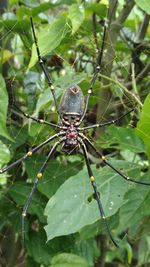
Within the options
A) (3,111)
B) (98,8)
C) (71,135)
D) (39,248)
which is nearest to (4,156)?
(3,111)

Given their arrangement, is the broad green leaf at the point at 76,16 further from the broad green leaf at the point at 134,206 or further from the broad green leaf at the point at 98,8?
the broad green leaf at the point at 134,206

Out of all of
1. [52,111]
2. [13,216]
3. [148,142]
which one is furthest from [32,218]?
[148,142]

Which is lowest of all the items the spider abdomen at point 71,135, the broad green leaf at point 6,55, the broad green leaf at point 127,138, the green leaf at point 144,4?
the broad green leaf at point 127,138

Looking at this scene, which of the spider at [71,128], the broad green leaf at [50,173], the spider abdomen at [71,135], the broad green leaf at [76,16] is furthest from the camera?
the broad green leaf at [50,173]

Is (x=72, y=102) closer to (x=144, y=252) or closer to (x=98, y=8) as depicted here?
(x=98, y=8)

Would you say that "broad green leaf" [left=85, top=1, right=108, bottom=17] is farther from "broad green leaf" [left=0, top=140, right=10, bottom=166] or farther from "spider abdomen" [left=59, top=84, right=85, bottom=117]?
"broad green leaf" [left=0, top=140, right=10, bottom=166]

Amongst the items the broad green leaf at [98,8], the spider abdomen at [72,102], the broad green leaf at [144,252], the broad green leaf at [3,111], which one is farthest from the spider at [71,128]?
the broad green leaf at [144,252]

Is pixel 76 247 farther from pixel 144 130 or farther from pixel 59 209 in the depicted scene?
pixel 144 130

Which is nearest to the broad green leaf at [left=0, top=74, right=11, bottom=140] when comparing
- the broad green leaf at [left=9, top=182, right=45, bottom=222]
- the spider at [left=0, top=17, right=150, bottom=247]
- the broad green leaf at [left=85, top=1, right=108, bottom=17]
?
the spider at [left=0, top=17, right=150, bottom=247]

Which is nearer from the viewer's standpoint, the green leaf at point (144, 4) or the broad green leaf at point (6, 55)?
the green leaf at point (144, 4)
